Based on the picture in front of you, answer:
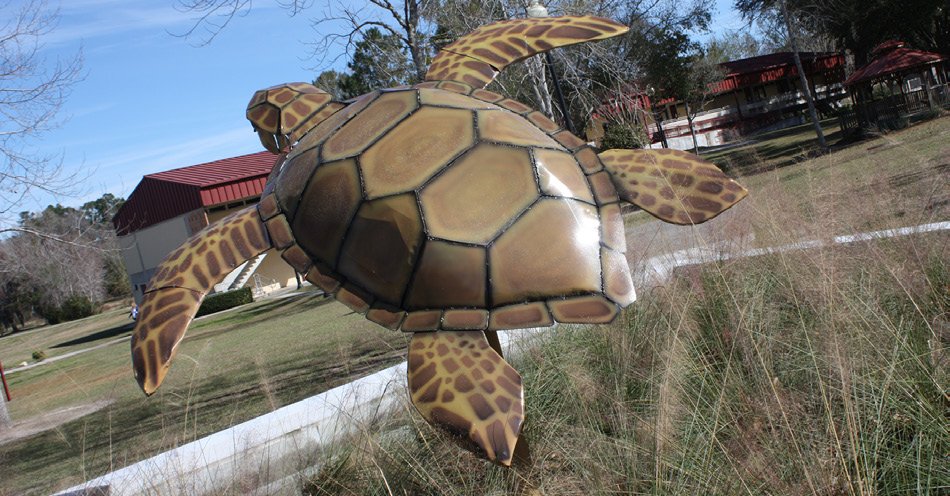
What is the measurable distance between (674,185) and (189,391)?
4.52 metres

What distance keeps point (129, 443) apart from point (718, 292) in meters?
5.78

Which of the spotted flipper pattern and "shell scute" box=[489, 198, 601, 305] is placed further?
the spotted flipper pattern

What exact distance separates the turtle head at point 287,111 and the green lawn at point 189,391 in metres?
1.44

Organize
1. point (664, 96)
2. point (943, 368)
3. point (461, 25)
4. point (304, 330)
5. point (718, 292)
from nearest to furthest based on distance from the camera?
point (943, 368)
point (718, 292)
point (461, 25)
point (304, 330)
point (664, 96)

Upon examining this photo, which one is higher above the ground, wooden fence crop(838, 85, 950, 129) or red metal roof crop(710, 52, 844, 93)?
red metal roof crop(710, 52, 844, 93)

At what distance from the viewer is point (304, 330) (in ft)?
43.8

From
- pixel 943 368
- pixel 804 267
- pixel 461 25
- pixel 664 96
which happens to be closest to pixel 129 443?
pixel 804 267

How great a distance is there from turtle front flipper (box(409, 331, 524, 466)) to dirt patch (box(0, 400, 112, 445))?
844 cm

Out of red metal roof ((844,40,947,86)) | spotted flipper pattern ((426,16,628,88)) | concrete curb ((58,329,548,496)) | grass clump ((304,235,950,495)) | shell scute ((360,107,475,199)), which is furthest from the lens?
red metal roof ((844,40,947,86))

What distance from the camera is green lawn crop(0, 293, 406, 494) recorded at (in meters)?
6.22

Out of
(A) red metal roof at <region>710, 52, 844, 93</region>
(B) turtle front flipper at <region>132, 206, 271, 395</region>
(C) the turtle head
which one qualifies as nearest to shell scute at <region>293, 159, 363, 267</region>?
(B) turtle front flipper at <region>132, 206, 271, 395</region>

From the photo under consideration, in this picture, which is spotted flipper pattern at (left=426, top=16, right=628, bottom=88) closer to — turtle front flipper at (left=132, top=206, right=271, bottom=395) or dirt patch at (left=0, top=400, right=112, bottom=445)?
turtle front flipper at (left=132, top=206, right=271, bottom=395)

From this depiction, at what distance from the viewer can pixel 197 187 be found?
1030 inches

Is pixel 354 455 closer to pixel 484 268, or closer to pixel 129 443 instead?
pixel 484 268
